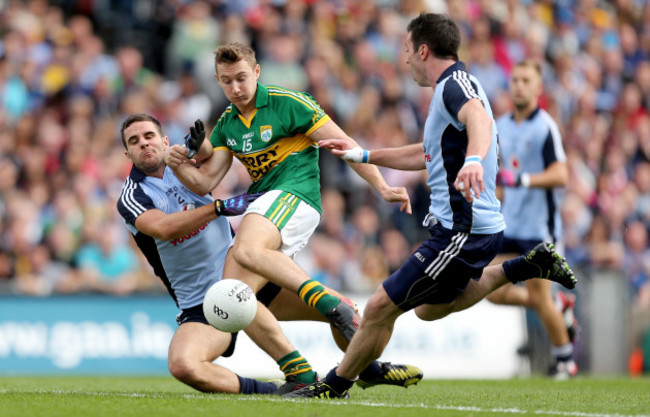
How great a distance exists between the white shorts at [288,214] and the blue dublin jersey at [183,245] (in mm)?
692

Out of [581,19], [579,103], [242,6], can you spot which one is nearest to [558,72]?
[579,103]

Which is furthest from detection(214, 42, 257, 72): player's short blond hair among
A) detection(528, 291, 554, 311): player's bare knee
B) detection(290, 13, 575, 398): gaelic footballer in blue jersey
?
detection(528, 291, 554, 311): player's bare knee

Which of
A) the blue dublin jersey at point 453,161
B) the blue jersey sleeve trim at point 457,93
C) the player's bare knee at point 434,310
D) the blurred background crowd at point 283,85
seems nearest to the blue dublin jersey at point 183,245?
the player's bare knee at point 434,310

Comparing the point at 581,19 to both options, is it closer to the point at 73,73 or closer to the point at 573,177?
the point at 573,177

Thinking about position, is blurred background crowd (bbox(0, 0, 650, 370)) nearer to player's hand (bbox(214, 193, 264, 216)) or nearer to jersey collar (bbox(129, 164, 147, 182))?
jersey collar (bbox(129, 164, 147, 182))

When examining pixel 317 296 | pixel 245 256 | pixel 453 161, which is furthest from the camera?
pixel 245 256

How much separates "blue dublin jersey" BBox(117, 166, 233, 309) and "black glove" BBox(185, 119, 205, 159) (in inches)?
24.4

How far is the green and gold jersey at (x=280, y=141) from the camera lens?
7.22 meters

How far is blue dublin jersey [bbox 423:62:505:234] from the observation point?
616cm

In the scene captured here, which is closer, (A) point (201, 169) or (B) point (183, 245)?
(A) point (201, 169)

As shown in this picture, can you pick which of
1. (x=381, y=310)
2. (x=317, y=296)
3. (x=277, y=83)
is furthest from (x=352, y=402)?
(x=277, y=83)

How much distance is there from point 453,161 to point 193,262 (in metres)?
2.28

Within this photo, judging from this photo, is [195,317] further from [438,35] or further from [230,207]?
[438,35]

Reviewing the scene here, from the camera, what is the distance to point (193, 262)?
7633mm
